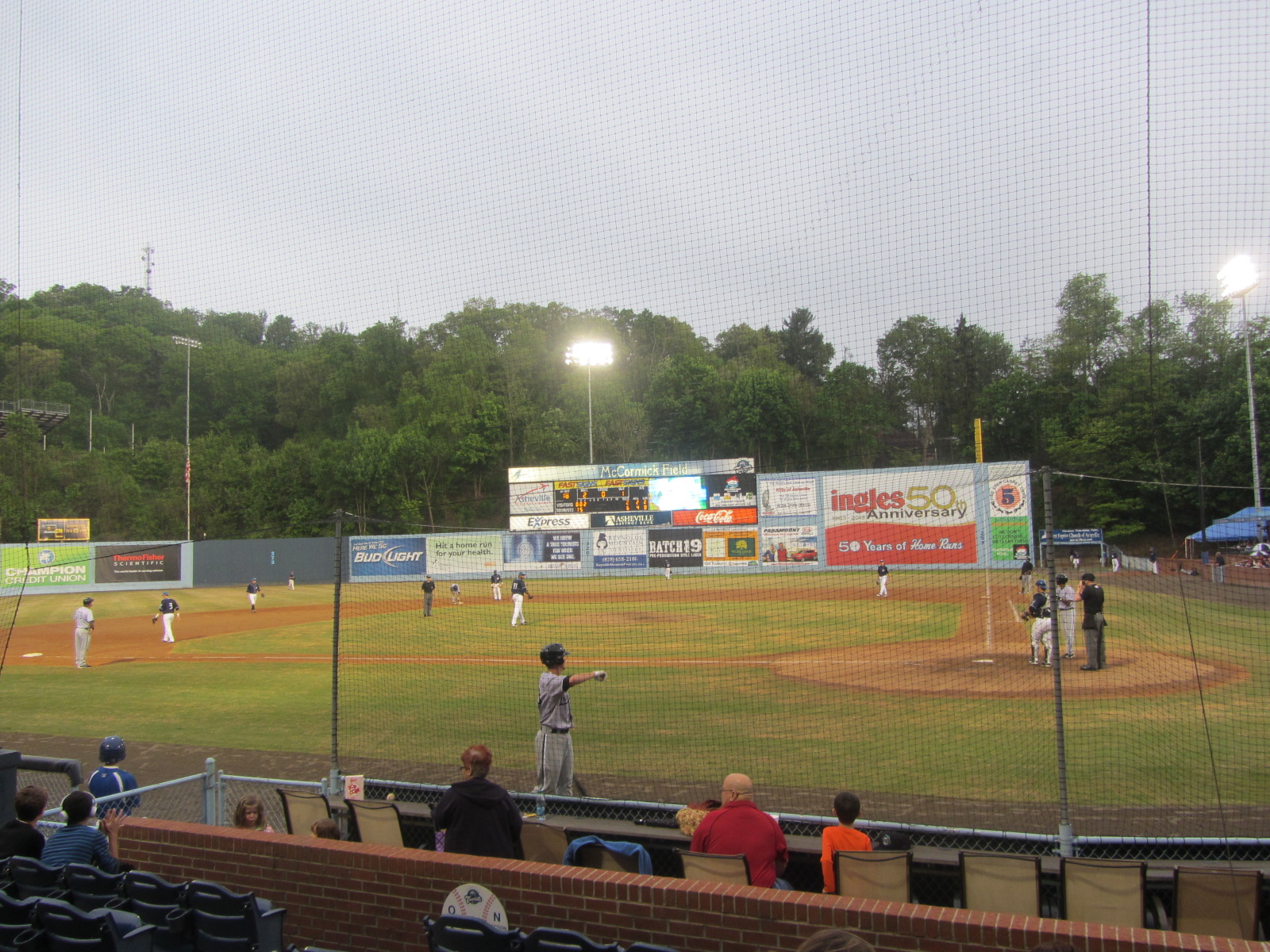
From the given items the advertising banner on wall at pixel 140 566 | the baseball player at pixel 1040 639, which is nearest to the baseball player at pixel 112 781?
the baseball player at pixel 1040 639

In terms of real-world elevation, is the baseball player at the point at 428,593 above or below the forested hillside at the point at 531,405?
below

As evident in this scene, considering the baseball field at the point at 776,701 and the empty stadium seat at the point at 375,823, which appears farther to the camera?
the baseball field at the point at 776,701

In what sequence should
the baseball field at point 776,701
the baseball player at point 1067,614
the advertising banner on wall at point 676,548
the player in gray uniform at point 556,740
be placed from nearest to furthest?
the player in gray uniform at point 556,740 → the baseball field at point 776,701 → the baseball player at point 1067,614 → the advertising banner on wall at point 676,548

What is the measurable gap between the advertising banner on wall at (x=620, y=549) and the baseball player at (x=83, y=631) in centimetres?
2200

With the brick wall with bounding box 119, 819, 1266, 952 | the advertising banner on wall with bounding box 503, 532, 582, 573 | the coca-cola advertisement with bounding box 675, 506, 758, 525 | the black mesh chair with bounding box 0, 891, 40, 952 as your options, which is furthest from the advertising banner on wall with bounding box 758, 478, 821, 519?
the black mesh chair with bounding box 0, 891, 40, 952

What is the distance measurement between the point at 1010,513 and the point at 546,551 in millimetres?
20422

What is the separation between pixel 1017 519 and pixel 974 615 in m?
4.27

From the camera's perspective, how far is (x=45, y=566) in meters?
36.1

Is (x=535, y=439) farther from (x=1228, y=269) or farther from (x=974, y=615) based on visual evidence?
(x=1228, y=269)

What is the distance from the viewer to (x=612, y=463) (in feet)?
109

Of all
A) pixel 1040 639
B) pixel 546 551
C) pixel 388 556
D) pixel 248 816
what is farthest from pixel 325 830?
pixel 388 556

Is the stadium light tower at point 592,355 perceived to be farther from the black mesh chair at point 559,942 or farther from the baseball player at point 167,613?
the black mesh chair at point 559,942

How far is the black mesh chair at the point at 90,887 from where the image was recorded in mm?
4336

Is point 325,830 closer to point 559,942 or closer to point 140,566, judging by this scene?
point 559,942
